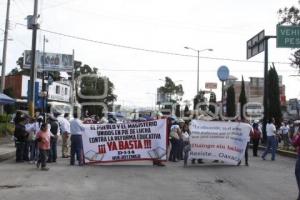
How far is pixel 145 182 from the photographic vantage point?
14539 mm

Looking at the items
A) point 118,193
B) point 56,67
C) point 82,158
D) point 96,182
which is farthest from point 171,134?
point 56,67

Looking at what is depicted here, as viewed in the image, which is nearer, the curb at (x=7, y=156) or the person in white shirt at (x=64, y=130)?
the curb at (x=7, y=156)

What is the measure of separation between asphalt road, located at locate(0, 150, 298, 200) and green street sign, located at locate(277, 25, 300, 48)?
30.6 feet

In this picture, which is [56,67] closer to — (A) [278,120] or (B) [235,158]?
(A) [278,120]

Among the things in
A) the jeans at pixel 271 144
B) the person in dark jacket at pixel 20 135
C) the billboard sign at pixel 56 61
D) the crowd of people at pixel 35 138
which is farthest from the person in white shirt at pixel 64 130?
the billboard sign at pixel 56 61

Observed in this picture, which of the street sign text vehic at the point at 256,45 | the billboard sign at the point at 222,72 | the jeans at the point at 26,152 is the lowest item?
the jeans at the point at 26,152

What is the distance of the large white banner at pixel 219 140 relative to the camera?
20.2 m

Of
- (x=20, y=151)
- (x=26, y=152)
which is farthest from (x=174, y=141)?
(x=20, y=151)

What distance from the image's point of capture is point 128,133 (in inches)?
787

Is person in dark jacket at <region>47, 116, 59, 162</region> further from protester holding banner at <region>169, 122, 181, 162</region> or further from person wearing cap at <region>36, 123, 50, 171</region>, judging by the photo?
protester holding banner at <region>169, 122, 181, 162</region>

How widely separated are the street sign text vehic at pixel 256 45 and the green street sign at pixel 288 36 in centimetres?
525

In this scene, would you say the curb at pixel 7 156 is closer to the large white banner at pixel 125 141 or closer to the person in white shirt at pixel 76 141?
the person in white shirt at pixel 76 141

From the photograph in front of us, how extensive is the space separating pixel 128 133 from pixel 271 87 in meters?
25.5

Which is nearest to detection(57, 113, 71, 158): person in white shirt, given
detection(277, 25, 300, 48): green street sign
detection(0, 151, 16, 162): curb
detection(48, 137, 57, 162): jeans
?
detection(48, 137, 57, 162): jeans
